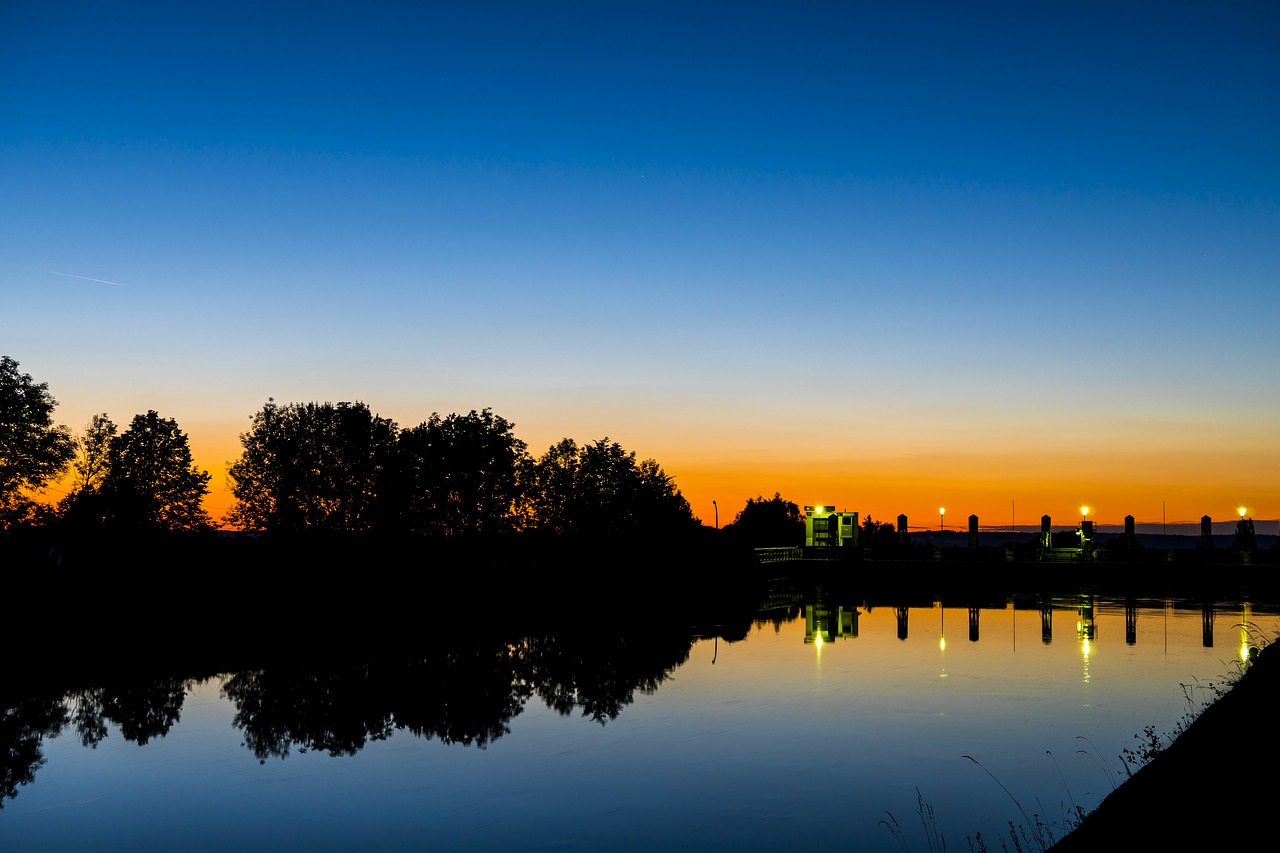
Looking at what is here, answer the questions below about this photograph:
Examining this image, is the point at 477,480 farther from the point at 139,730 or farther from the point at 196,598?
the point at 139,730

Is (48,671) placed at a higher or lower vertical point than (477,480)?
lower

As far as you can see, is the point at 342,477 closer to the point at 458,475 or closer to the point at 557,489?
the point at 458,475

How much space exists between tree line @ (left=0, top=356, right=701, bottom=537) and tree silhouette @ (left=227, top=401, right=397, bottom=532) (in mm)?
108

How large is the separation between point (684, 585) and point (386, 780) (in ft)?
173

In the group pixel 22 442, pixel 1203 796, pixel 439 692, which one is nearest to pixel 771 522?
pixel 22 442

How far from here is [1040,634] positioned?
42.1 metres

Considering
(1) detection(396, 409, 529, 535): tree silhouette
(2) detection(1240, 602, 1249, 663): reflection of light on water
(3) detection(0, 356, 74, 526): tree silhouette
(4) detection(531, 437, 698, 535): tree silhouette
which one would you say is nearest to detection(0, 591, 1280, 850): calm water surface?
(2) detection(1240, 602, 1249, 663): reflection of light on water

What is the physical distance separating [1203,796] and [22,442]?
227 ft

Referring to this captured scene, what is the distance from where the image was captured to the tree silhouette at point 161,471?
8225cm

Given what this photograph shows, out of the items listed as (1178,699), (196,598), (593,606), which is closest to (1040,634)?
(1178,699)

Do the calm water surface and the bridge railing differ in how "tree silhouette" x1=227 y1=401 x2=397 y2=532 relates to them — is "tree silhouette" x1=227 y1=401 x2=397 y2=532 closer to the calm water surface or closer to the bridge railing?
the bridge railing

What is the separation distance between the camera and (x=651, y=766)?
20.0 m

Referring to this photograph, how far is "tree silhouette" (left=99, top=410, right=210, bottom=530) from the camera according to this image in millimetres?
82250

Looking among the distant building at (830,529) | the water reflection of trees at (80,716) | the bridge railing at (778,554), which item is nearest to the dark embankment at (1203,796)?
the water reflection of trees at (80,716)
